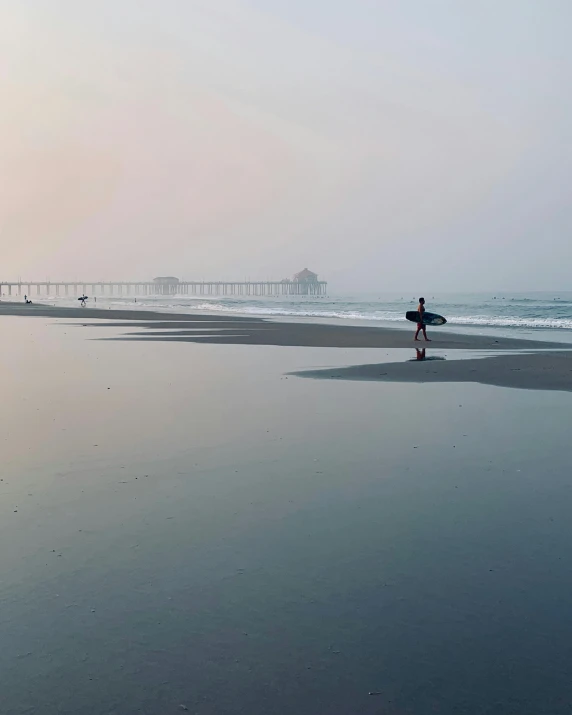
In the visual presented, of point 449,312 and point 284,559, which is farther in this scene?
point 449,312

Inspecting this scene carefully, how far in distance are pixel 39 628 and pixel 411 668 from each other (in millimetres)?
1944

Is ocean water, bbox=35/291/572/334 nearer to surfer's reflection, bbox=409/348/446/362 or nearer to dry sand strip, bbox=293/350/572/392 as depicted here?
surfer's reflection, bbox=409/348/446/362

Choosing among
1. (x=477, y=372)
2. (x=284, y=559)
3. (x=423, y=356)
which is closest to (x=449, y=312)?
(x=423, y=356)

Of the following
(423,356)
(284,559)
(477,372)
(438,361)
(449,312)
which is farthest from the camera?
(449,312)

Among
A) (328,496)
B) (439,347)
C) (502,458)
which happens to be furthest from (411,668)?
(439,347)

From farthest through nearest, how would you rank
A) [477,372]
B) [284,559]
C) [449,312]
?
[449,312]
[477,372]
[284,559]

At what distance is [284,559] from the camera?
4727mm

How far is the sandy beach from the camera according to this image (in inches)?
126

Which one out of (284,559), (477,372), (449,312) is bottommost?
(284,559)

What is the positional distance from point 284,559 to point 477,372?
42.6 feet

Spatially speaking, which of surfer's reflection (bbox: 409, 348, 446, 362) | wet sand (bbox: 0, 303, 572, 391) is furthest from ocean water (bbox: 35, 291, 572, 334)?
surfer's reflection (bbox: 409, 348, 446, 362)

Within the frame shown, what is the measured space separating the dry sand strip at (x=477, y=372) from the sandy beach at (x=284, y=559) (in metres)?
3.98

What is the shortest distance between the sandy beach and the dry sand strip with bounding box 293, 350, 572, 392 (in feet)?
13.1

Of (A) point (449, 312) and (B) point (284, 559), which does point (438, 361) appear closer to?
(B) point (284, 559)
